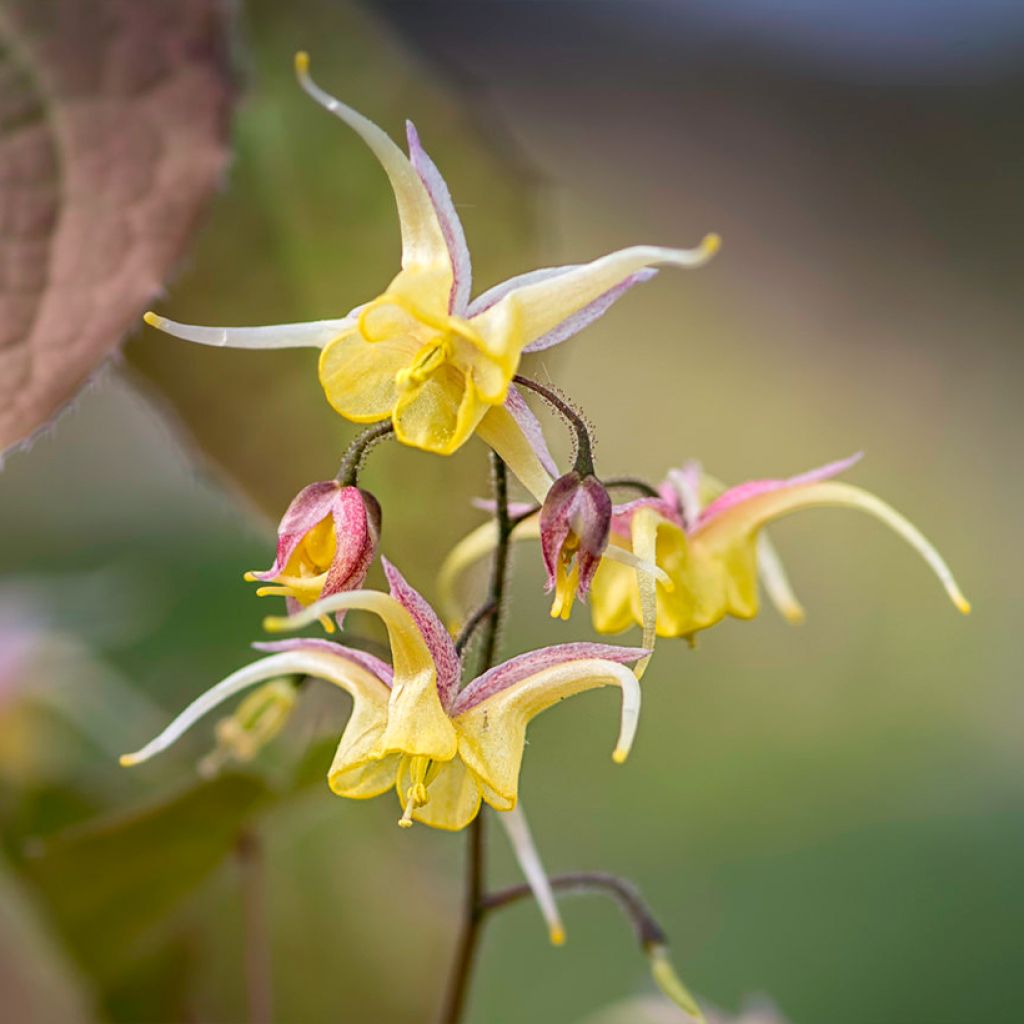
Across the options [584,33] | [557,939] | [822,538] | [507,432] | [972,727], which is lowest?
[972,727]

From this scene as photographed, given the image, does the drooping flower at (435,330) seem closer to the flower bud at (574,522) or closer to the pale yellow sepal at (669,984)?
the flower bud at (574,522)

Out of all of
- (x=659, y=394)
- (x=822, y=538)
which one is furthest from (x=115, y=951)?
(x=659, y=394)

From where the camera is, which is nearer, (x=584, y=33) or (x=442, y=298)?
(x=442, y=298)

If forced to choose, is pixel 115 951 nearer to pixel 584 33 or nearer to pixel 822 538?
pixel 822 538

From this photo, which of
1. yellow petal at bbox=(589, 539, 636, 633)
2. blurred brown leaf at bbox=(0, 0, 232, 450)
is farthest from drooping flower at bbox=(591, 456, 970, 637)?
blurred brown leaf at bbox=(0, 0, 232, 450)

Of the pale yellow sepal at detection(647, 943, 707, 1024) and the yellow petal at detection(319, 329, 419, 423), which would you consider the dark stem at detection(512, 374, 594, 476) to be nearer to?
the yellow petal at detection(319, 329, 419, 423)
